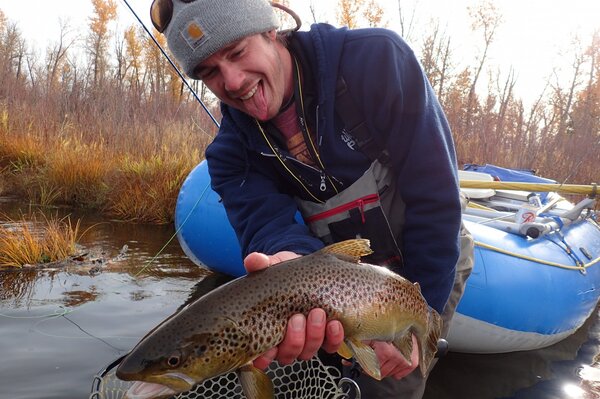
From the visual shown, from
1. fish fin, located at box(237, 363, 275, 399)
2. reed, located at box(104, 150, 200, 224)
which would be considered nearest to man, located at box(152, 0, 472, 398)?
fish fin, located at box(237, 363, 275, 399)

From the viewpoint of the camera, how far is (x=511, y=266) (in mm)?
3859

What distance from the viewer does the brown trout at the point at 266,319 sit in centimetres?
143

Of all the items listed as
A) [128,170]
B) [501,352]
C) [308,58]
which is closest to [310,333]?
[308,58]

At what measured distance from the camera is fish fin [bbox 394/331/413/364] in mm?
1975

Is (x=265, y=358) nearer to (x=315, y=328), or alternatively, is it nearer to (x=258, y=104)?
(x=315, y=328)

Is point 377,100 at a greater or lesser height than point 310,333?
greater

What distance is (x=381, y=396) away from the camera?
236cm

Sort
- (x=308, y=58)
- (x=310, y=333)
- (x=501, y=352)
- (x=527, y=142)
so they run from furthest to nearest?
(x=527, y=142)
(x=501, y=352)
(x=308, y=58)
(x=310, y=333)

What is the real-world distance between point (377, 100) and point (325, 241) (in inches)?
29.8

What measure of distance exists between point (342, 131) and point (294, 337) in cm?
98

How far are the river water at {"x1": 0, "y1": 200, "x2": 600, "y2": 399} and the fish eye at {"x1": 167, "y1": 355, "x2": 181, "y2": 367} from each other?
226 centimetres

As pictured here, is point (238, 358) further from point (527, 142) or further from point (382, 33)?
point (527, 142)

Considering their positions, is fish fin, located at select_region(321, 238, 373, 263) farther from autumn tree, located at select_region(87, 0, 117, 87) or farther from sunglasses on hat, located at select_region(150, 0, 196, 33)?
autumn tree, located at select_region(87, 0, 117, 87)

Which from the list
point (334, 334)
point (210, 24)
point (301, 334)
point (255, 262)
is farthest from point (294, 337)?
point (210, 24)
